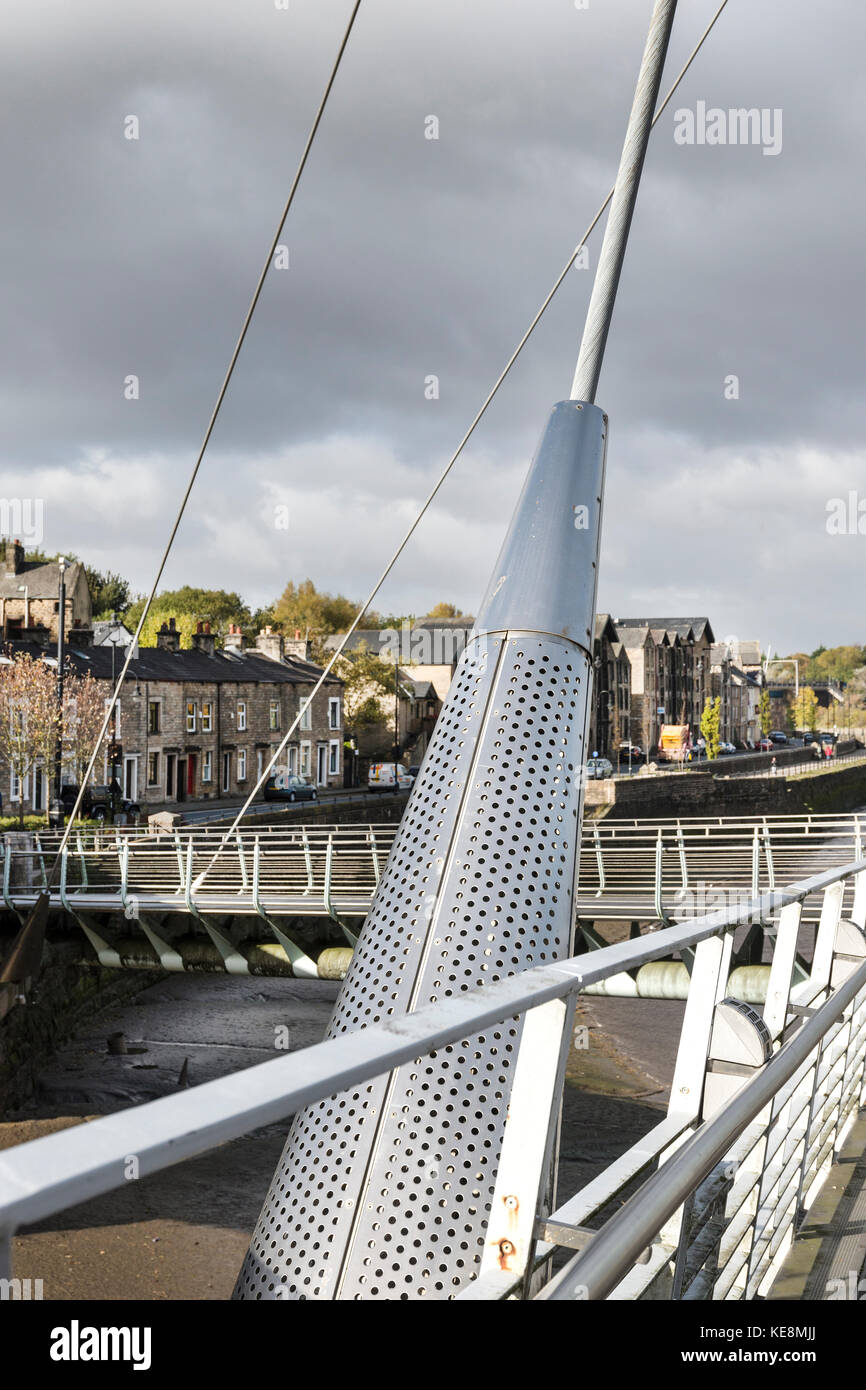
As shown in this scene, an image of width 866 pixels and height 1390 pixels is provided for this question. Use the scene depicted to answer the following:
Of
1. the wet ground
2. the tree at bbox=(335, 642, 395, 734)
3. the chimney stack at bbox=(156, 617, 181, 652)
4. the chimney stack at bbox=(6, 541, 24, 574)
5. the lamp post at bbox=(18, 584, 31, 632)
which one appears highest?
the chimney stack at bbox=(6, 541, 24, 574)

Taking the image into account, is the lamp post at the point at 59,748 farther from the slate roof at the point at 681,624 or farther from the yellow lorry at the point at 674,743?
the slate roof at the point at 681,624

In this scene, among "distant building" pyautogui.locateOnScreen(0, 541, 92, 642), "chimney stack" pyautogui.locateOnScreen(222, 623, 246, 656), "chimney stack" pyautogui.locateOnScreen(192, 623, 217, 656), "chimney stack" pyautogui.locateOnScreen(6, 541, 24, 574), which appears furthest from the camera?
"chimney stack" pyautogui.locateOnScreen(6, 541, 24, 574)

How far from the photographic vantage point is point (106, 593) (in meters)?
92.9

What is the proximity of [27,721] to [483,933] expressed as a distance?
34922 millimetres

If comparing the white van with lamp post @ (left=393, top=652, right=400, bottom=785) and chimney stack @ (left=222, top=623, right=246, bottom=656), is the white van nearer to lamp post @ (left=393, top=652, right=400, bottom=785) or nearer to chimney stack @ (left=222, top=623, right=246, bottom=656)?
lamp post @ (left=393, top=652, right=400, bottom=785)

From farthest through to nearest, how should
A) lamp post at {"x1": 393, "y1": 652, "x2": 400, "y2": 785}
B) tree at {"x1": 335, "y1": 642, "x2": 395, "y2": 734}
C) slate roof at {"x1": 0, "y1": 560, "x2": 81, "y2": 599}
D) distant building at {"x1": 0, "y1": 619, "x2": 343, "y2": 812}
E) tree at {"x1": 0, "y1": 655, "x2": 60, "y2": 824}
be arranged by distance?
1. lamp post at {"x1": 393, "y1": 652, "x2": 400, "y2": 785}
2. tree at {"x1": 335, "y1": 642, "x2": 395, "y2": 734}
3. slate roof at {"x1": 0, "y1": 560, "x2": 81, "y2": 599}
4. distant building at {"x1": 0, "y1": 619, "x2": 343, "y2": 812}
5. tree at {"x1": 0, "y1": 655, "x2": 60, "y2": 824}

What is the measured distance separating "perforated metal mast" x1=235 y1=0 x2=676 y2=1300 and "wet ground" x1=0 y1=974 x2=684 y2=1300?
5089mm

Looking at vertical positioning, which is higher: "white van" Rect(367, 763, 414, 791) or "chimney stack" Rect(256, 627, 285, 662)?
"chimney stack" Rect(256, 627, 285, 662)

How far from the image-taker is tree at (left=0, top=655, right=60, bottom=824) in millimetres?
34844

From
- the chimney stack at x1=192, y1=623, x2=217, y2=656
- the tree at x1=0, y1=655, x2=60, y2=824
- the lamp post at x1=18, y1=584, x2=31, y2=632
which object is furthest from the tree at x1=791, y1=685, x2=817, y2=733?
the tree at x1=0, y1=655, x2=60, y2=824

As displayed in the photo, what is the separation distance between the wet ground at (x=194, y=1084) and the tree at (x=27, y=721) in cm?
799

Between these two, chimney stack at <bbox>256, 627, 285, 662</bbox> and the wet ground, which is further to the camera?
chimney stack at <bbox>256, 627, 285, 662</bbox>

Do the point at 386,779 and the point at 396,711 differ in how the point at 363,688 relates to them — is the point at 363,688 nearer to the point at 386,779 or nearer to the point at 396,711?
the point at 396,711
